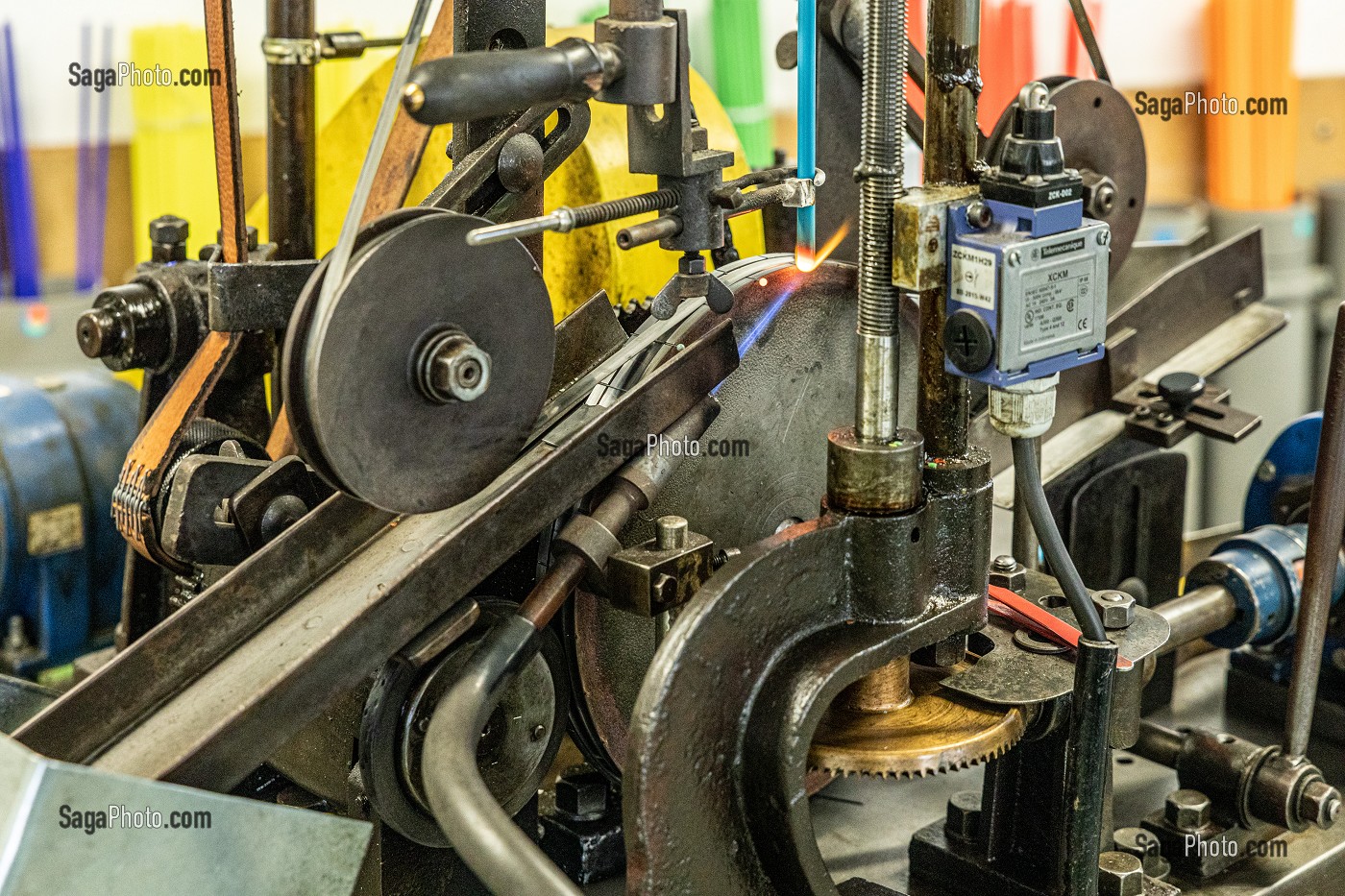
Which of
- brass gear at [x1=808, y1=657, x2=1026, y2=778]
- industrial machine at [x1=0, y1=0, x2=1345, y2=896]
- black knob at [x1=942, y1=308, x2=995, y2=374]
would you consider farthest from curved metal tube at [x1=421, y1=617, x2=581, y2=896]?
black knob at [x1=942, y1=308, x2=995, y2=374]

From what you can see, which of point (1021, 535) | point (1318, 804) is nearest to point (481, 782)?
point (1021, 535)

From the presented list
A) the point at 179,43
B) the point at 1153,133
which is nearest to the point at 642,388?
the point at 179,43

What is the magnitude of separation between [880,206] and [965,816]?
0.62m

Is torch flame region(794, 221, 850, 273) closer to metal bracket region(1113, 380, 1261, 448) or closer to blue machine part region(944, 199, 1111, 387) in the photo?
blue machine part region(944, 199, 1111, 387)

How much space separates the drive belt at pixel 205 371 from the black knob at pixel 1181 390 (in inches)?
40.6

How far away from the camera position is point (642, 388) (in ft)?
4.20

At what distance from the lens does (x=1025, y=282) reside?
111 centimetres

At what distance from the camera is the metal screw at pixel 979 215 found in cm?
113

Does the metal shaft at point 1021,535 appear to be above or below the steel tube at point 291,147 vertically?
below

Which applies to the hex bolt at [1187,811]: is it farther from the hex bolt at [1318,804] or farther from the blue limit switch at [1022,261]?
the blue limit switch at [1022,261]

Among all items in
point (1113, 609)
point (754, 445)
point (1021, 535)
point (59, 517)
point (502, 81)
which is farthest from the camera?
point (59, 517)

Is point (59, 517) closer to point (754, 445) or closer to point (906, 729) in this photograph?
point (754, 445)

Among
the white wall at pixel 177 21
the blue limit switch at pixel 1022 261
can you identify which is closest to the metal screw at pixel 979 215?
the blue limit switch at pixel 1022 261

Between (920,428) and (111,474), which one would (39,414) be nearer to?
(111,474)
